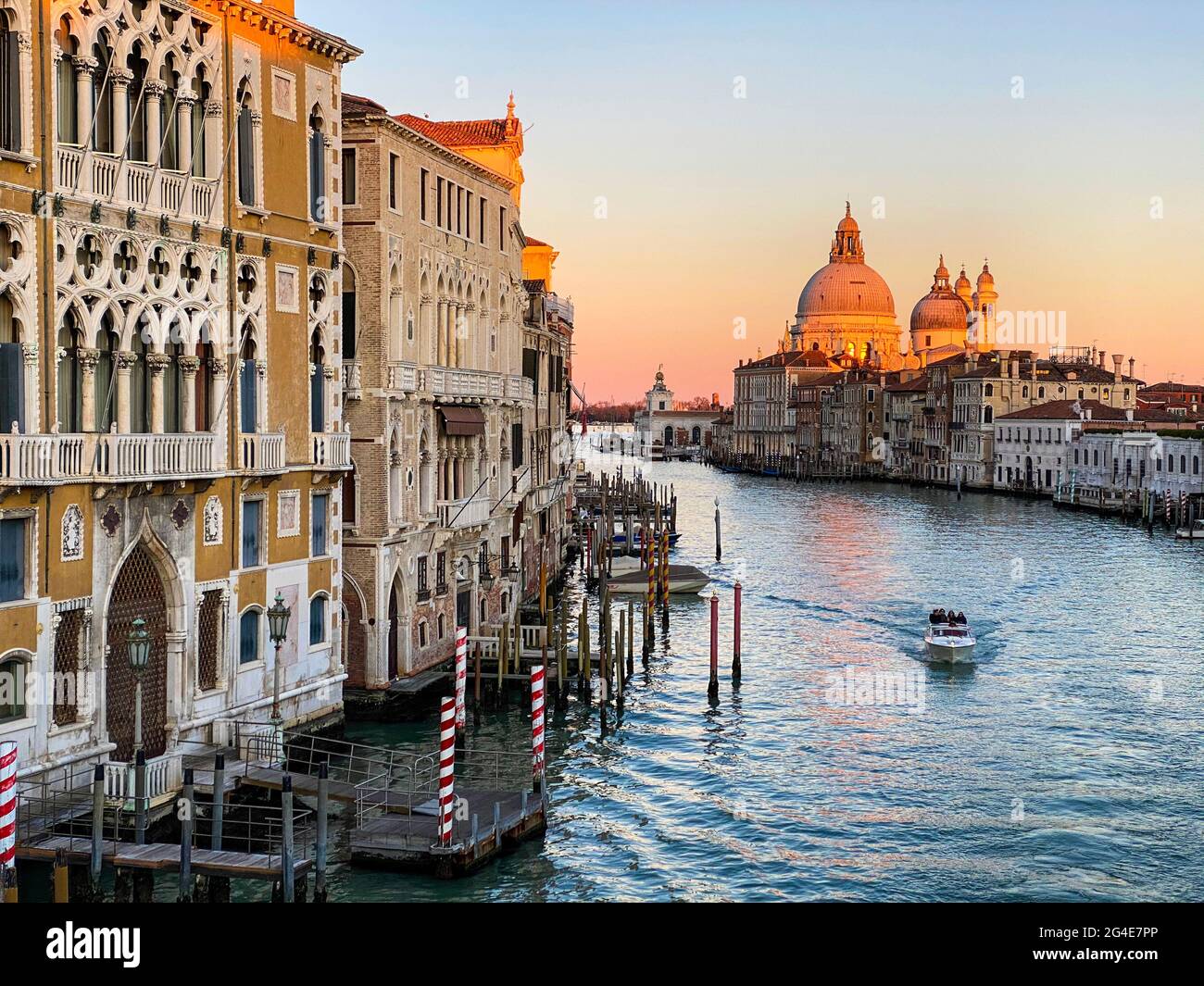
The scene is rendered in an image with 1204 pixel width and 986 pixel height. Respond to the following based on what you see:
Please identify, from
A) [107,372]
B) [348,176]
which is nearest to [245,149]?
[107,372]

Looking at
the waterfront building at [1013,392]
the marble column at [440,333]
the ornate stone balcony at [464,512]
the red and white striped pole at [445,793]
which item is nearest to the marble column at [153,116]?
the red and white striped pole at [445,793]

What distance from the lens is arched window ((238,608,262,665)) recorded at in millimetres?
14133

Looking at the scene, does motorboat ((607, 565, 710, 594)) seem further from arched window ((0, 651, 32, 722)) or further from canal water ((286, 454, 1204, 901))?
arched window ((0, 651, 32, 722))

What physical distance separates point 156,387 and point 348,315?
543cm

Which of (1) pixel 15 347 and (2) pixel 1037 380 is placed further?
(2) pixel 1037 380

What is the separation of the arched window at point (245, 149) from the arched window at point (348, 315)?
3.56 metres

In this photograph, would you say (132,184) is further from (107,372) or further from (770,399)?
(770,399)

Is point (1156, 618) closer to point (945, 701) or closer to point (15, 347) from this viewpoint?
point (945, 701)

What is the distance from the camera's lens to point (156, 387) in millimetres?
12805

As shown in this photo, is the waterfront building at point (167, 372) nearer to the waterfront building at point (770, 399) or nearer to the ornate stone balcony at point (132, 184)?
the ornate stone balcony at point (132, 184)

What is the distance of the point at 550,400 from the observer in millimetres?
32312
